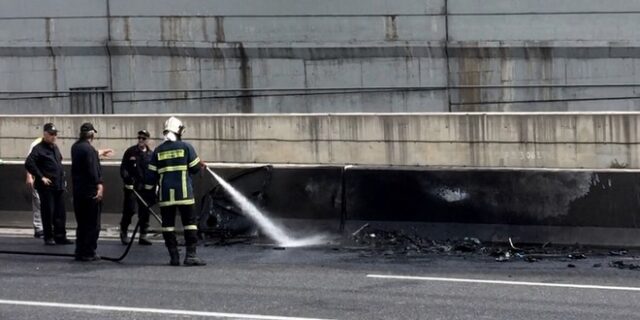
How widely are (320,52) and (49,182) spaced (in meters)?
12.9

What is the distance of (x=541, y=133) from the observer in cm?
1491

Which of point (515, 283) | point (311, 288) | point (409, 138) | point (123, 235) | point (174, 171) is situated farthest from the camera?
point (409, 138)

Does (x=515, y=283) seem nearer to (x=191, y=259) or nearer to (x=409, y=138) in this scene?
(x=191, y=259)

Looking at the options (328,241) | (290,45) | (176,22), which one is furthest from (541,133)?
(176,22)

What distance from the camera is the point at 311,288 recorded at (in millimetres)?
8398

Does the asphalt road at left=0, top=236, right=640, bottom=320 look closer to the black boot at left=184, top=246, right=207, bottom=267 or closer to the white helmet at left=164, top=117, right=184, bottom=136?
the black boot at left=184, top=246, right=207, bottom=267

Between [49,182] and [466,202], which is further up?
[49,182]

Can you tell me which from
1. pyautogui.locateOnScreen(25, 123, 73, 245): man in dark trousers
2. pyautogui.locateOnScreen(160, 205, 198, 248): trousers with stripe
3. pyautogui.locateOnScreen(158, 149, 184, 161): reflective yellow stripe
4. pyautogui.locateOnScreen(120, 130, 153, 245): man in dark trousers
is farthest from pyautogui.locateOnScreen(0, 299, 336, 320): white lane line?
pyautogui.locateOnScreen(25, 123, 73, 245): man in dark trousers

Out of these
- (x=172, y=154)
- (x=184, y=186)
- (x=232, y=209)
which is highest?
(x=172, y=154)

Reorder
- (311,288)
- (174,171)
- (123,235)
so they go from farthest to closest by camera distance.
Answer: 1. (123,235)
2. (174,171)
3. (311,288)

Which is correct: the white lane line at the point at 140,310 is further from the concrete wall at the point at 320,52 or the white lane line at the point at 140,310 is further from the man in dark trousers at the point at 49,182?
the concrete wall at the point at 320,52

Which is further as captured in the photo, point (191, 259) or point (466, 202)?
point (466, 202)

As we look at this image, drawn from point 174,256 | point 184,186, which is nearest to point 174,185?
point 184,186

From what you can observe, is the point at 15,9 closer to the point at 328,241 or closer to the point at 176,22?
the point at 176,22
